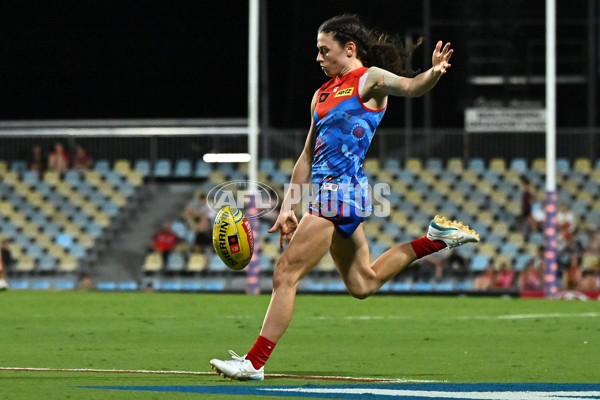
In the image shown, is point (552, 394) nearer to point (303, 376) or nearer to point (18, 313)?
point (303, 376)

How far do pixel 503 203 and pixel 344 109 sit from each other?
53.9ft

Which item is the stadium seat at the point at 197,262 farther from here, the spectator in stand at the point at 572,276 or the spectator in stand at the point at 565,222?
the spectator in stand at the point at 572,276

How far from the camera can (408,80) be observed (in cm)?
691

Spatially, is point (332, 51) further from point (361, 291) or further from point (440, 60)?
point (361, 291)

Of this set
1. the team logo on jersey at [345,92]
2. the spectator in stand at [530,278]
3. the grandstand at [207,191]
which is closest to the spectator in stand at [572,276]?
the spectator in stand at [530,278]

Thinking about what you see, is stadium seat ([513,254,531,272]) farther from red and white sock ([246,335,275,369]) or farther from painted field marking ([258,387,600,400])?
painted field marking ([258,387,600,400])

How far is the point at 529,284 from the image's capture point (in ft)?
67.3

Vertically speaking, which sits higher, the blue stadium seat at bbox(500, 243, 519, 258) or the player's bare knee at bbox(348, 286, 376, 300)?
the player's bare knee at bbox(348, 286, 376, 300)

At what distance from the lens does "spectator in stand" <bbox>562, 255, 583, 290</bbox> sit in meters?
20.1

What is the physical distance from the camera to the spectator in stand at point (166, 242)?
23156 millimetres

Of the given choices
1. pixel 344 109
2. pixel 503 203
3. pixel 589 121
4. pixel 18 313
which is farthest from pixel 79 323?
pixel 589 121

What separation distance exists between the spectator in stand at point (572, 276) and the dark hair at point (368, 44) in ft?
43.4

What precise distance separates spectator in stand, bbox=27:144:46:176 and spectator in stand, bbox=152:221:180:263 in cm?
375

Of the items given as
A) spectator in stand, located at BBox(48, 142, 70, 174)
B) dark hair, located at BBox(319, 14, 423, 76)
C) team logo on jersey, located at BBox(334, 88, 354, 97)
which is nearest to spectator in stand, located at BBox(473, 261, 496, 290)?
spectator in stand, located at BBox(48, 142, 70, 174)
